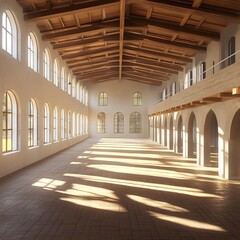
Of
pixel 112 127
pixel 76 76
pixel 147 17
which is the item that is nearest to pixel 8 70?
pixel 147 17

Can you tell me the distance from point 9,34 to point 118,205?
8594 millimetres

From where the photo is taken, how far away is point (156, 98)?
4012 cm

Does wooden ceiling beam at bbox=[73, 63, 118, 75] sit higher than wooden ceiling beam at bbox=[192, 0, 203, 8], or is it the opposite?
wooden ceiling beam at bbox=[73, 63, 118, 75]

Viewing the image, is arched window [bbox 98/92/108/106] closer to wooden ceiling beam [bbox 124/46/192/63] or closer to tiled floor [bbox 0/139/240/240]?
wooden ceiling beam [bbox 124/46/192/63]

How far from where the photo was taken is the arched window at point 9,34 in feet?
40.5

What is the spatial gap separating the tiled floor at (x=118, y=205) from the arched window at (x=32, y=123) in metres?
2.63

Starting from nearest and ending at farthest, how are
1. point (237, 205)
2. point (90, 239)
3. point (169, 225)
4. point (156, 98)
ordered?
point (90, 239), point (169, 225), point (237, 205), point (156, 98)

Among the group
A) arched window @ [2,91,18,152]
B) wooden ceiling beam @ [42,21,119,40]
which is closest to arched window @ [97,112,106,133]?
wooden ceiling beam @ [42,21,119,40]

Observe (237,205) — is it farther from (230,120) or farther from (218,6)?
(218,6)

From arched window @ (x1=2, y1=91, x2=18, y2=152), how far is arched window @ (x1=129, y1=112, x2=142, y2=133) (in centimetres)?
2793

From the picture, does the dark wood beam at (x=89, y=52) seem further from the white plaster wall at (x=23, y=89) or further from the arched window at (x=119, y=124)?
the arched window at (x=119, y=124)

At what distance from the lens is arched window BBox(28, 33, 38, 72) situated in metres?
15.8

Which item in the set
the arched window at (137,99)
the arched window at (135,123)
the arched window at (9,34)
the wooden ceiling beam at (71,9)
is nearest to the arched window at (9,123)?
the arched window at (9,34)

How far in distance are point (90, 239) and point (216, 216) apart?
Result: 3087mm
